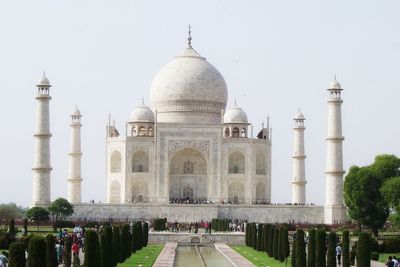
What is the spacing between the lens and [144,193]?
141ft

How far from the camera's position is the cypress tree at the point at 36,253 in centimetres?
1469

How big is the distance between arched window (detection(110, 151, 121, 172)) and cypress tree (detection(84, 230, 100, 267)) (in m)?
25.5

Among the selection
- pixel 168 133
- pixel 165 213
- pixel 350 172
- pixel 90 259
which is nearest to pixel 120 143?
pixel 168 133

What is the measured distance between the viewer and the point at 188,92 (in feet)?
148

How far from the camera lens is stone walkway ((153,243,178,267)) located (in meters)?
21.8

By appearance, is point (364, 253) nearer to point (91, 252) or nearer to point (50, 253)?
point (91, 252)

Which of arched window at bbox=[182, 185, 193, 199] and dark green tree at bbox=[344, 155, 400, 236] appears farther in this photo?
arched window at bbox=[182, 185, 193, 199]

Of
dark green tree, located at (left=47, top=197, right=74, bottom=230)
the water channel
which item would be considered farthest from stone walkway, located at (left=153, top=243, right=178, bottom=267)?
dark green tree, located at (left=47, top=197, right=74, bottom=230)

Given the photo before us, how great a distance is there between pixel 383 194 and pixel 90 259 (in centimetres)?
1802

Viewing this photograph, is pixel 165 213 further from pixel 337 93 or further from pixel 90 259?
pixel 90 259

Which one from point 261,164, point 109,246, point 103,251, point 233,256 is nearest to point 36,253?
point 103,251

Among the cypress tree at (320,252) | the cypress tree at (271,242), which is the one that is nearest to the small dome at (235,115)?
the cypress tree at (271,242)

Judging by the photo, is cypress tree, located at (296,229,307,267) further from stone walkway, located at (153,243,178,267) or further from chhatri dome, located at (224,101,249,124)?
chhatri dome, located at (224,101,249,124)

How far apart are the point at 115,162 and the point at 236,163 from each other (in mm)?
5375
